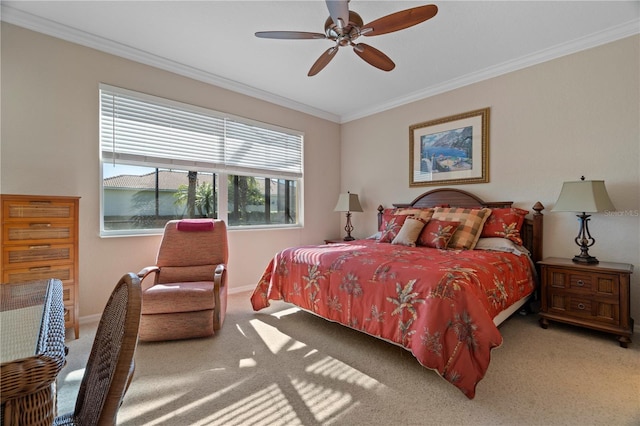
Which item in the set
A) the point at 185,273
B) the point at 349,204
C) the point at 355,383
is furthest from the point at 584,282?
the point at 185,273

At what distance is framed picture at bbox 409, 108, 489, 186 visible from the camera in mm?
3555

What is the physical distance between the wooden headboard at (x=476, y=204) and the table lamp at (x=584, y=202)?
0.35 m

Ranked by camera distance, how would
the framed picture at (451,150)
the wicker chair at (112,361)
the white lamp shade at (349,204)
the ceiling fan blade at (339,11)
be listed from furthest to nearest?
1. the white lamp shade at (349,204)
2. the framed picture at (451,150)
3. the ceiling fan blade at (339,11)
4. the wicker chair at (112,361)

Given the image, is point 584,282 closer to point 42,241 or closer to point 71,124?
point 42,241

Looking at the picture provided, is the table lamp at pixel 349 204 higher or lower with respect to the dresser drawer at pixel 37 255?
higher

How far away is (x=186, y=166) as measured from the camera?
11.4 feet

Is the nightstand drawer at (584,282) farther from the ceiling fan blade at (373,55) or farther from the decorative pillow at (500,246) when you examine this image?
the ceiling fan blade at (373,55)

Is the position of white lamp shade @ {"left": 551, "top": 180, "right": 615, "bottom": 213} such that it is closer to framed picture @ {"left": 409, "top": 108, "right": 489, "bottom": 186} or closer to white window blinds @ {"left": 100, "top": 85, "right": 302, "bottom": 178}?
framed picture @ {"left": 409, "top": 108, "right": 489, "bottom": 186}

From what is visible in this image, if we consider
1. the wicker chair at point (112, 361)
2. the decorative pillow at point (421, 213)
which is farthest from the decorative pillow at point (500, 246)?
the wicker chair at point (112, 361)

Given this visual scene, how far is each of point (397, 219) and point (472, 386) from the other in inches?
85.6

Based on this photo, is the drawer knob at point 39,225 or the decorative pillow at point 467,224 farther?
the decorative pillow at point 467,224

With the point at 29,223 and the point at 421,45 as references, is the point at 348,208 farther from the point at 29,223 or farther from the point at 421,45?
the point at 29,223

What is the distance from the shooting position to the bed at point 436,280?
1.71m

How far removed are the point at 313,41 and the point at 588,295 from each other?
3.42 metres
